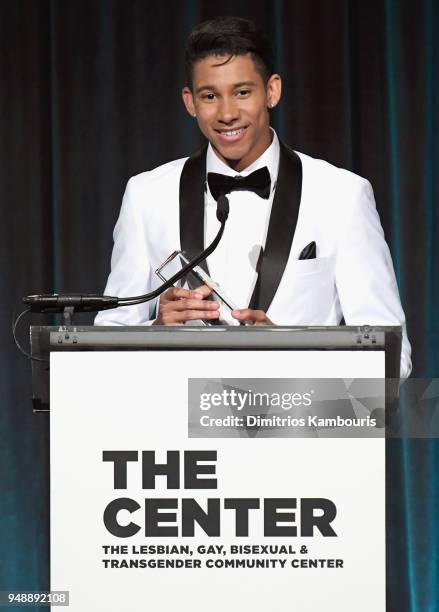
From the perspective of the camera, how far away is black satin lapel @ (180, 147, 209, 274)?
238 centimetres

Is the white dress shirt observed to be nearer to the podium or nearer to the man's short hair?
the man's short hair

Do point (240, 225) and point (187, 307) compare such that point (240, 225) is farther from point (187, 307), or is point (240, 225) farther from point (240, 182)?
point (187, 307)

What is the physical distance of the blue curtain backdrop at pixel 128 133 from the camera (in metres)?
3.33

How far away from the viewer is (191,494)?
1.47m

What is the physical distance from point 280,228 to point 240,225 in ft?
0.42

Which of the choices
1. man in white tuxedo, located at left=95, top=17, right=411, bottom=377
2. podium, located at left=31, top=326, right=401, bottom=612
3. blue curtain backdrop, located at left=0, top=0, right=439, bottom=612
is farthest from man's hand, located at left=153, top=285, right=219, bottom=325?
blue curtain backdrop, located at left=0, top=0, right=439, bottom=612

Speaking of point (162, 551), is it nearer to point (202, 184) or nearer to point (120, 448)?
point (120, 448)

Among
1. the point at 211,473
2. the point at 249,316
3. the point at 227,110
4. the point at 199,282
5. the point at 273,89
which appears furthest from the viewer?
the point at 273,89

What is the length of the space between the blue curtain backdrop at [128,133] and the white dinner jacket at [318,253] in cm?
88

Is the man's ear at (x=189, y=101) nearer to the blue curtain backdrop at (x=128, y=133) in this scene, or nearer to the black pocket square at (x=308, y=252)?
the black pocket square at (x=308, y=252)

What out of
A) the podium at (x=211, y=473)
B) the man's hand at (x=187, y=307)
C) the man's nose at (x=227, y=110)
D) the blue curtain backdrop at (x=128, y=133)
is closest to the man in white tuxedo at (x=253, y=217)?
the man's nose at (x=227, y=110)

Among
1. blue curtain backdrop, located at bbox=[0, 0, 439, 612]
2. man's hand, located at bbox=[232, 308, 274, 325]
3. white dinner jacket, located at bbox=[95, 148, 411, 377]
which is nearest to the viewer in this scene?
man's hand, located at bbox=[232, 308, 274, 325]

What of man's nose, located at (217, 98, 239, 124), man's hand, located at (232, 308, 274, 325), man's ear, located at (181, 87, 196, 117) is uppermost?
man's ear, located at (181, 87, 196, 117)

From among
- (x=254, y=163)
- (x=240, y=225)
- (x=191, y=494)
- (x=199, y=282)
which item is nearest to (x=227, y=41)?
(x=254, y=163)
